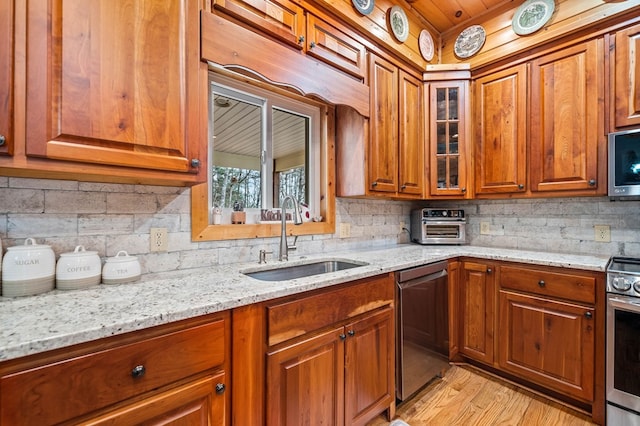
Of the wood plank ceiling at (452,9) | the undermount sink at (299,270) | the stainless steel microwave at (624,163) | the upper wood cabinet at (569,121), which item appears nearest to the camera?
the undermount sink at (299,270)

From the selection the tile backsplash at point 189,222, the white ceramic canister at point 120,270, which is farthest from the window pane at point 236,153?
the white ceramic canister at point 120,270

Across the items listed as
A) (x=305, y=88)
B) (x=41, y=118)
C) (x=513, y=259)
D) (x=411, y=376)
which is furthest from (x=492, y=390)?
(x=41, y=118)

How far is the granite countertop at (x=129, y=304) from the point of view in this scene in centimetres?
74

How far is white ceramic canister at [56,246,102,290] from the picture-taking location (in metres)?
1.12

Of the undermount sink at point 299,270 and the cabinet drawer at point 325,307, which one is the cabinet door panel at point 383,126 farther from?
the cabinet drawer at point 325,307

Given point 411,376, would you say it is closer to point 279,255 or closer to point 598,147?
point 279,255

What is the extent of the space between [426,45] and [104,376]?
3.13m

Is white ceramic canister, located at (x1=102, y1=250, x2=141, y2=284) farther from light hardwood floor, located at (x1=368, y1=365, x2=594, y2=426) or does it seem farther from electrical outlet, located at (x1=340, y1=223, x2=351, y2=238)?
light hardwood floor, located at (x1=368, y1=365, x2=594, y2=426)

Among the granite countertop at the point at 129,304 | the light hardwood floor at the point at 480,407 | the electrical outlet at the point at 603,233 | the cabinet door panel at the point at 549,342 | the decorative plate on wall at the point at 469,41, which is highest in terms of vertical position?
the decorative plate on wall at the point at 469,41

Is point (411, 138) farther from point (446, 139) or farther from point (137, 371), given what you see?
point (137, 371)

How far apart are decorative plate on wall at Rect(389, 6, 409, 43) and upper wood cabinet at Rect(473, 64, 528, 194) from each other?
0.75m

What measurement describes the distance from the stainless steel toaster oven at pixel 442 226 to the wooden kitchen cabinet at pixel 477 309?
0.44 m

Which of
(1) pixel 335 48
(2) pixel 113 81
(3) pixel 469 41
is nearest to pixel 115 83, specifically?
(2) pixel 113 81

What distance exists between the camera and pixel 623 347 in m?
1.59
